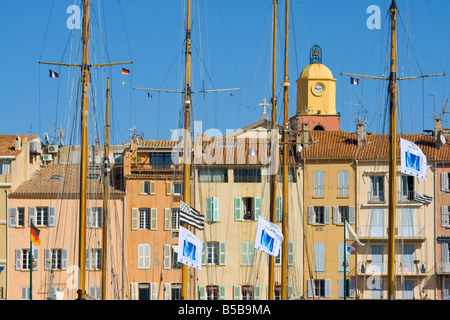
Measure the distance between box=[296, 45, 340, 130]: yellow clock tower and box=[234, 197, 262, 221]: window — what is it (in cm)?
2974

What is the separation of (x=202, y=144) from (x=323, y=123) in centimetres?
3056

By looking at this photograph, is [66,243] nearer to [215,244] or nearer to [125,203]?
[125,203]

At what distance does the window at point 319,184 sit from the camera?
7156cm

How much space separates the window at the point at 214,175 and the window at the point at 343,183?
310 inches

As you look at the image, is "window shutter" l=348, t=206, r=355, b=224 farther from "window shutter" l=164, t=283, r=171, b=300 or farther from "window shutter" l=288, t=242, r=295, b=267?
"window shutter" l=164, t=283, r=171, b=300

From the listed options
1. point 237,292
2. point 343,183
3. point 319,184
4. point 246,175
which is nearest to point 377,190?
point 343,183

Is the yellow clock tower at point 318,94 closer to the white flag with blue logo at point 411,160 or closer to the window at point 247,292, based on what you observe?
the window at point 247,292

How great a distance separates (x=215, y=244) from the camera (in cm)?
7131

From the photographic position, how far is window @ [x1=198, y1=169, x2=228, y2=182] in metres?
71.4

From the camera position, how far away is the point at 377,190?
71.3 meters
